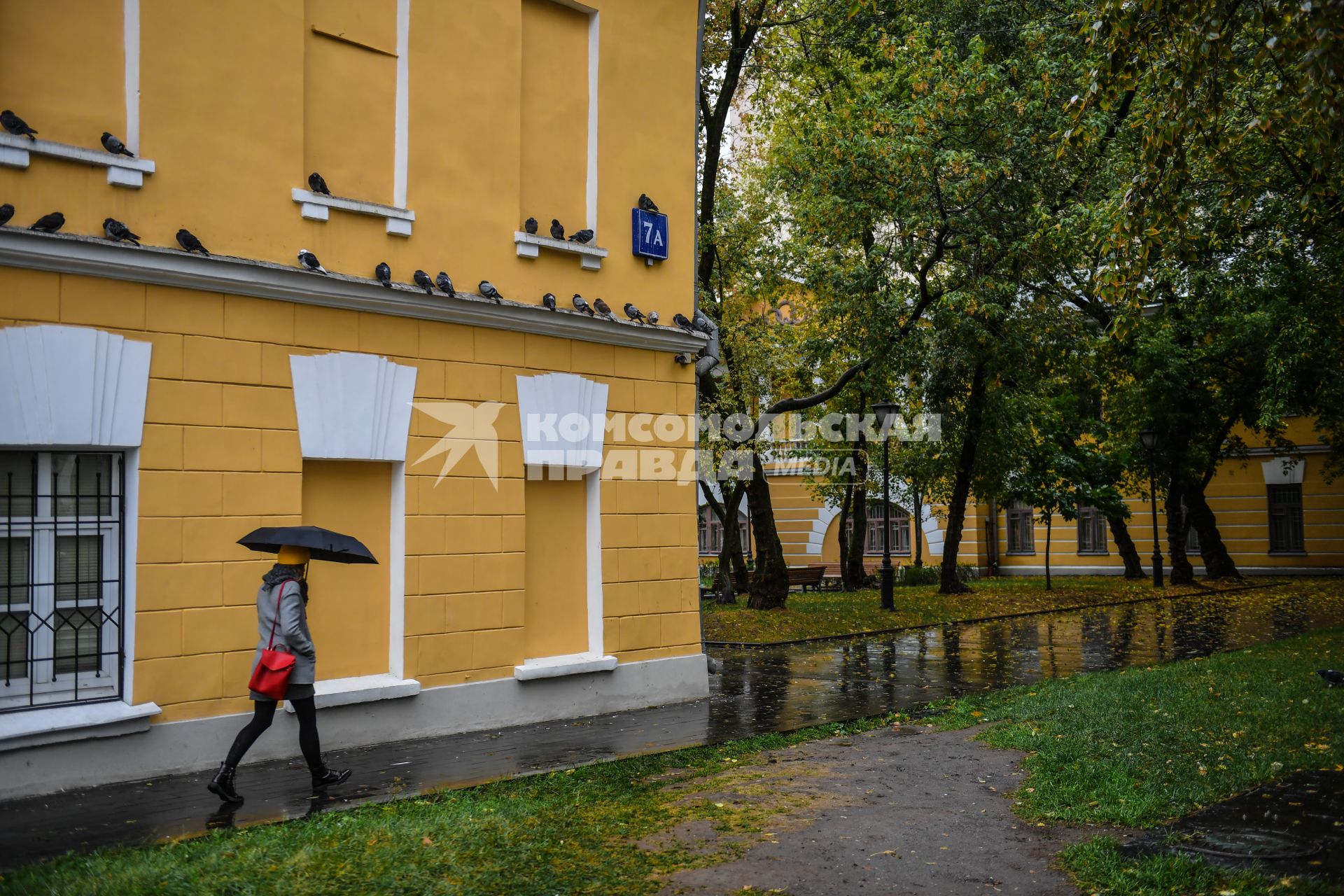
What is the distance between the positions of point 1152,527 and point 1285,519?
3879mm

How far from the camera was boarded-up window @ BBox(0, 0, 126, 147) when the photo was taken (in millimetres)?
7668

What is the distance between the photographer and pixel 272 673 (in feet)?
24.3

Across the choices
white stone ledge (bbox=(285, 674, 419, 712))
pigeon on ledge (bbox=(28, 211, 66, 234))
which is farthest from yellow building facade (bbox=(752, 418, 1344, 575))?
pigeon on ledge (bbox=(28, 211, 66, 234))

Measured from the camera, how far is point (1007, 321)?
73.8 feet

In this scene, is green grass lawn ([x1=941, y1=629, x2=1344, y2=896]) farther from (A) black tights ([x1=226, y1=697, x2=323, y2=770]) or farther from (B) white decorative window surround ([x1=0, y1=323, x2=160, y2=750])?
(B) white decorative window surround ([x1=0, y1=323, x2=160, y2=750])

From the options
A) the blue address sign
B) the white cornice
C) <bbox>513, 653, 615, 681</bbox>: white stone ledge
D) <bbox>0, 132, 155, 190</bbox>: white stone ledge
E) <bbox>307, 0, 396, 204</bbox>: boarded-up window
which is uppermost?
<bbox>307, 0, 396, 204</bbox>: boarded-up window

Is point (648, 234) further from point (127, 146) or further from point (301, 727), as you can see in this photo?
point (301, 727)

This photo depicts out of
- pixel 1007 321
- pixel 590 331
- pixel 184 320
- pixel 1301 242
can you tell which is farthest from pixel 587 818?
pixel 1007 321

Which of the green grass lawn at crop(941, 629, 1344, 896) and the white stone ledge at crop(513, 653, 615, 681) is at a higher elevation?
the white stone ledge at crop(513, 653, 615, 681)

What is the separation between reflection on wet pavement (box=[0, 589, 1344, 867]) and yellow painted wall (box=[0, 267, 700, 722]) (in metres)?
0.79

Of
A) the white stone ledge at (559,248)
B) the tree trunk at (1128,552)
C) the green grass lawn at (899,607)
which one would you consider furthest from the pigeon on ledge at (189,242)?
the tree trunk at (1128,552)

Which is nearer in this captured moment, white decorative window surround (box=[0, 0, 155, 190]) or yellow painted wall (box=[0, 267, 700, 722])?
white decorative window surround (box=[0, 0, 155, 190])

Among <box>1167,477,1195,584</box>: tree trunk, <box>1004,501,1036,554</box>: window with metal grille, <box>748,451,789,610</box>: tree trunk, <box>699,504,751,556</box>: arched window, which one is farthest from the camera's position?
<box>699,504,751,556</box>: arched window

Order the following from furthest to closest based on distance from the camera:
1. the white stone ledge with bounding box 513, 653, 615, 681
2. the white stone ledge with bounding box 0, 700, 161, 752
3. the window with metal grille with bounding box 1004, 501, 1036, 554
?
1. the window with metal grille with bounding box 1004, 501, 1036, 554
2. the white stone ledge with bounding box 513, 653, 615, 681
3. the white stone ledge with bounding box 0, 700, 161, 752
